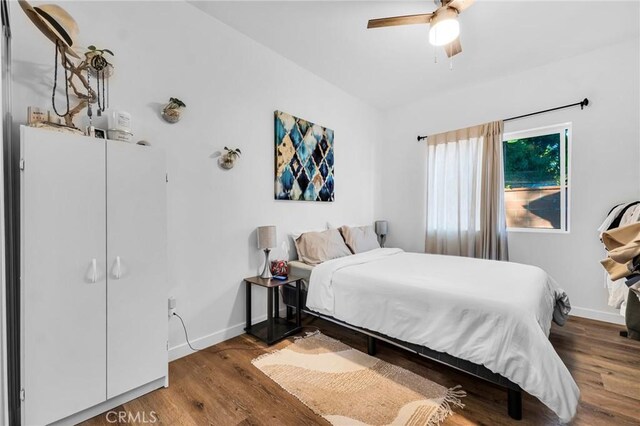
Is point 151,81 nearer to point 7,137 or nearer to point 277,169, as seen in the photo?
point 7,137

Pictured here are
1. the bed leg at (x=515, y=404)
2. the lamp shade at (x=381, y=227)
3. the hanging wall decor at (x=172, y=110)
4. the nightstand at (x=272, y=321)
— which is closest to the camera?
the bed leg at (x=515, y=404)

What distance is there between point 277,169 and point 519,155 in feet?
10.1

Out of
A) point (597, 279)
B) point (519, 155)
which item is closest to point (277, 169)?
point (519, 155)

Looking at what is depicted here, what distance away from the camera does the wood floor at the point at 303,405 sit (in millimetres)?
1604

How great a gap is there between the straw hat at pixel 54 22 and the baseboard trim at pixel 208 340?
2155 mm

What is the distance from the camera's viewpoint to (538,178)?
345 centimetres

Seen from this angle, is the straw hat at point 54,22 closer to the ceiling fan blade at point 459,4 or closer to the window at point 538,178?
the ceiling fan blade at point 459,4

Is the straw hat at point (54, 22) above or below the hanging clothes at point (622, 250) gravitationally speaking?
above

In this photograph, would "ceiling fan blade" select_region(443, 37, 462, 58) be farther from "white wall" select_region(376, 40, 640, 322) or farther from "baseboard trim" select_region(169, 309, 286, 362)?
"baseboard trim" select_region(169, 309, 286, 362)

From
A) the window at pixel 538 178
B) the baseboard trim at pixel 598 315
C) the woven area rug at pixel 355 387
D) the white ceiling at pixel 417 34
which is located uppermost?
the white ceiling at pixel 417 34

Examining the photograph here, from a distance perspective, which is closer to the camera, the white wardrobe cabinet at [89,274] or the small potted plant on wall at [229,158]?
the white wardrobe cabinet at [89,274]

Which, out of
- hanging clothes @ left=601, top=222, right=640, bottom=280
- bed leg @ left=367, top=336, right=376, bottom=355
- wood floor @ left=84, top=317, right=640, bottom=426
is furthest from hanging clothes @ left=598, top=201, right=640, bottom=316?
bed leg @ left=367, top=336, right=376, bottom=355

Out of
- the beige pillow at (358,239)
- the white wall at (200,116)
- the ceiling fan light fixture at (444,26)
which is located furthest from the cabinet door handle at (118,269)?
the ceiling fan light fixture at (444,26)

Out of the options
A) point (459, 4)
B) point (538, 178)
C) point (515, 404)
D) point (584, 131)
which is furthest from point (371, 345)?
point (584, 131)
